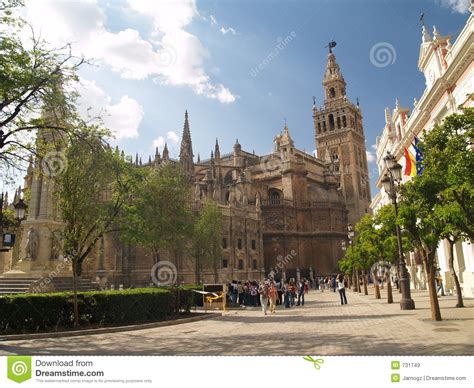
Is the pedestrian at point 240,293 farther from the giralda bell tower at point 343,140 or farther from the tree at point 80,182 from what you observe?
the giralda bell tower at point 343,140

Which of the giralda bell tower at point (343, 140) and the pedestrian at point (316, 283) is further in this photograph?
the giralda bell tower at point (343, 140)

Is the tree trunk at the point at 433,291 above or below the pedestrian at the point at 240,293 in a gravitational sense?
above

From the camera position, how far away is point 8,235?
14773mm

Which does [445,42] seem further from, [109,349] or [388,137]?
[109,349]

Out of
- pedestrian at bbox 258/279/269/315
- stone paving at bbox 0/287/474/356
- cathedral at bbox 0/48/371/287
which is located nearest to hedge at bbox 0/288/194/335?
stone paving at bbox 0/287/474/356

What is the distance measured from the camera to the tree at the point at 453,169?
928 centimetres

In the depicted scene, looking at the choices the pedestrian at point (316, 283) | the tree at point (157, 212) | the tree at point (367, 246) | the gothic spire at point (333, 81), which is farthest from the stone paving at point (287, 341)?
the gothic spire at point (333, 81)

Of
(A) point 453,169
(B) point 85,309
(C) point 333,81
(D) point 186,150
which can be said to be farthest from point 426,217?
(C) point 333,81

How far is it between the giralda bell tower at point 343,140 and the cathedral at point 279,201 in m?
0.23

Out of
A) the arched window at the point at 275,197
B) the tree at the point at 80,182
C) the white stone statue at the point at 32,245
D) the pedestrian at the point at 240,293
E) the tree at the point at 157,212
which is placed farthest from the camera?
the arched window at the point at 275,197

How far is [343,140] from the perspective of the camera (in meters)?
88.0
